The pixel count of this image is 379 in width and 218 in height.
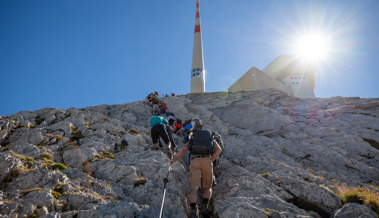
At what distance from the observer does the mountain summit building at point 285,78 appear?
49844mm

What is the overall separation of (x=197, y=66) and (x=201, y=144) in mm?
45540

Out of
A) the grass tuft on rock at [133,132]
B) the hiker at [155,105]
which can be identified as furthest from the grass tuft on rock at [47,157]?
the hiker at [155,105]

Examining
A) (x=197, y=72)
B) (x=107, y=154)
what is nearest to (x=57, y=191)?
(x=107, y=154)

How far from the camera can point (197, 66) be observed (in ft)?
170

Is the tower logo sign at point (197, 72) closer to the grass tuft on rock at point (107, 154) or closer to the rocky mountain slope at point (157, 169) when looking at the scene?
the rocky mountain slope at point (157, 169)

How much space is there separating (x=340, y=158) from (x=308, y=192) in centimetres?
888

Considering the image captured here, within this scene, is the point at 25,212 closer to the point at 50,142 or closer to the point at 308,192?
the point at 50,142

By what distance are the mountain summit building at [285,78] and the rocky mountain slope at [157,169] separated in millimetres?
28085

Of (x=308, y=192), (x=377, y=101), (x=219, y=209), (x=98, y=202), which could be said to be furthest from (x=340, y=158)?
(x=377, y=101)

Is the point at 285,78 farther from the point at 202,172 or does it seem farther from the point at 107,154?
the point at 202,172

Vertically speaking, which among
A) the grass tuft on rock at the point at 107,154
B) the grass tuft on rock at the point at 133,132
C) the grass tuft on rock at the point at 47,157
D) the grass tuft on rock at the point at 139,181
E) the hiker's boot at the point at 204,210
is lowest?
the hiker's boot at the point at 204,210

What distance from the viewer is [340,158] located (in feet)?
47.9

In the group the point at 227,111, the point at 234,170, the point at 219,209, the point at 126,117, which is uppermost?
the point at 227,111

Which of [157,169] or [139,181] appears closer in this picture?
[139,181]
